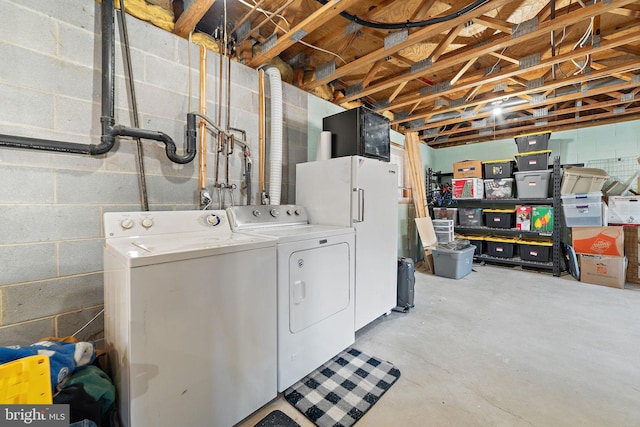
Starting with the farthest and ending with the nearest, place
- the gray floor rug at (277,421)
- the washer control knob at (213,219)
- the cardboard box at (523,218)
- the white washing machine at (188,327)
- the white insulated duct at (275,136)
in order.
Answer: the cardboard box at (523,218), the white insulated duct at (275,136), the washer control knob at (213,219), the gray floor rug at (277,421), the white washing machine at (188,327)

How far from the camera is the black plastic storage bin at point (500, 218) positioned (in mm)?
4320

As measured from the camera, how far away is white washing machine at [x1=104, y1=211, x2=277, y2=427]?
985mm

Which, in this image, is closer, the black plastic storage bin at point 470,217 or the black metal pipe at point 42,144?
the black metal pipe at point 42,144

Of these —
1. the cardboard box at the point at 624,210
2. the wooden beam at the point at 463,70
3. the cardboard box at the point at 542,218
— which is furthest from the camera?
the cardboard box at the point at 542,218

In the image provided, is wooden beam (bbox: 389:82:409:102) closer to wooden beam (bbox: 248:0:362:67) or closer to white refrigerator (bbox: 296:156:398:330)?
white refrigerator (bbox: 296:156:398:330)

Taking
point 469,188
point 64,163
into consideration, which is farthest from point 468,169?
point 64,163

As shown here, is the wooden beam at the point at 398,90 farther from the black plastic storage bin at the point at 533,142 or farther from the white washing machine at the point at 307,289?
the black plastic storage bin at the point at 533,142

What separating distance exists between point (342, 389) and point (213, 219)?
4.54ft

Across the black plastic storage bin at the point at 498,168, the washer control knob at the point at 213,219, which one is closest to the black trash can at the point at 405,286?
the washer control knob at the point at 213,219

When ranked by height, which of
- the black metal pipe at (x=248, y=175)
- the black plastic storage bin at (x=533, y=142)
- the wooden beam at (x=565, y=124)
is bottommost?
the black metal pipe at (x=248, y=175)

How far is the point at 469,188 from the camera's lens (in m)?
4.50

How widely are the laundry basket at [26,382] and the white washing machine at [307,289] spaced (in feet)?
3.10

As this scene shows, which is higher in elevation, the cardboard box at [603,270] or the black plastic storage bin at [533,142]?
the black plastic storage bin at [533,142]

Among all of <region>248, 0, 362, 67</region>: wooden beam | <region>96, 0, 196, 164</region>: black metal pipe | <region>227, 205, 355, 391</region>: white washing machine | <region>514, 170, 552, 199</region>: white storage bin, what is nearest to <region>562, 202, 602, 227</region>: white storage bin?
<region>514, 170, 552, 199</region>: white storage bin
